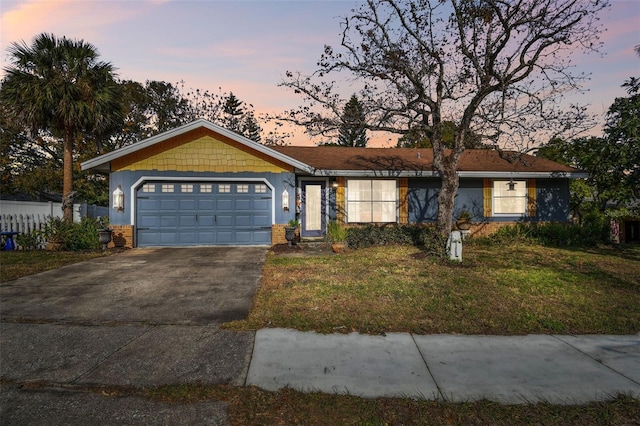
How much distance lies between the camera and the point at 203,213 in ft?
41.3

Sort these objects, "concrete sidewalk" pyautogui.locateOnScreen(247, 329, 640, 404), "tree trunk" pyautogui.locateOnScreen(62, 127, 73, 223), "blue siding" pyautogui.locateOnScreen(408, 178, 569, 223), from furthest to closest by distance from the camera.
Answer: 1. "blue siding" pyautogui.locateOnScreen(408, 178, 569, 223)
2. "tree trunk" pyautogui.locateOnScreen(62, 127, 73, 223)
3. "concrete sidewalk" pyautogui.locateOnScreen(247, 329, 640, 404)

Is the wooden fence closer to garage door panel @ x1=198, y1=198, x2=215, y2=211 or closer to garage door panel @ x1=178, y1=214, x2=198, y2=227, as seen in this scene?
garage door panel @ x1=178, y1=214, x2=198, y2=227

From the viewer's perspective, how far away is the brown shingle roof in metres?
13.9

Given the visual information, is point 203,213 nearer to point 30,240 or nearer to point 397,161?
point 30,240

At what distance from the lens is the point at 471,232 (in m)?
14.3

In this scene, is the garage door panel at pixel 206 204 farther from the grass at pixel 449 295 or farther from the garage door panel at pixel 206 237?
the grass at pixel 449 295

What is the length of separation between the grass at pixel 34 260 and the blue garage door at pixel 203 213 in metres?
1.74

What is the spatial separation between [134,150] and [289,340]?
10.4 metres

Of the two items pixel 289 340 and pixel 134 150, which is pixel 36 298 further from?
pixel 134 150

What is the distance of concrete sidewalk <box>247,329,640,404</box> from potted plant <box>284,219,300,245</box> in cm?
743

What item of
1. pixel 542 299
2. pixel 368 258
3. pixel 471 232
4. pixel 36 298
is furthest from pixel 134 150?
pixel 471 232

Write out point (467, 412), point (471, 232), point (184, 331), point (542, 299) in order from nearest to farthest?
point (467, 412) → point (184, 331) → point (542, 299) → point (471, 232)

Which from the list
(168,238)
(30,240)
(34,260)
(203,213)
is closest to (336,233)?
(203,213)

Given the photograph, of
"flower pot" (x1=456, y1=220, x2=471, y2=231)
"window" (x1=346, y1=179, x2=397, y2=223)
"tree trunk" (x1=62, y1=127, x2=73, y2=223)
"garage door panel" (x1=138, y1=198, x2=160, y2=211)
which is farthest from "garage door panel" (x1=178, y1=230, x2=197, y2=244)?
"flower pot" (x1=456, y1=220, x2=471, y2=231)
